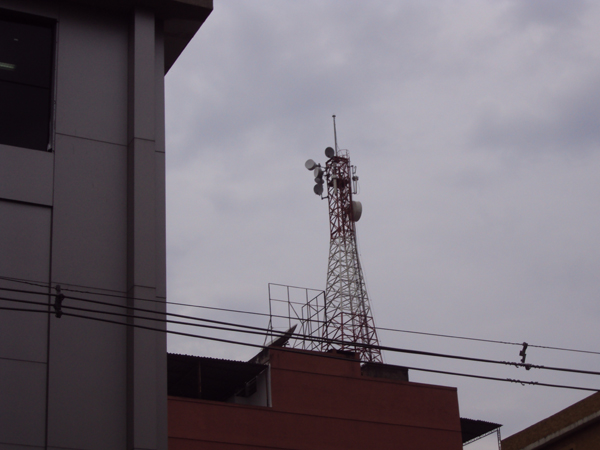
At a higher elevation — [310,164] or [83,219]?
[310,164]

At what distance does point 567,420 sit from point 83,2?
24.4 m

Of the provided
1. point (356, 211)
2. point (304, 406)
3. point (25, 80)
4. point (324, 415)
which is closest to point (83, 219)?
point (25, 80)

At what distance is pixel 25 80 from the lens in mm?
16578

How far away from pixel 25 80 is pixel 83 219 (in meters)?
3.06

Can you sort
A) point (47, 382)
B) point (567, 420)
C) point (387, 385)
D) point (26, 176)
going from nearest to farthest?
point (47, 382)
point (26, 176)
point (567, 420)
point (387, 385)

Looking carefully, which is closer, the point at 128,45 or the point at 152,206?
the point at 152,206

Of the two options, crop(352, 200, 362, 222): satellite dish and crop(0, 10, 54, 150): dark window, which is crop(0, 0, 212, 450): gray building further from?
crop(352, 200, 362, 222): satellite dish

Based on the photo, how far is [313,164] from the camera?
49312 millimetres

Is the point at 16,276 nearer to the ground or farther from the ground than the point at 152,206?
nearer to the ground

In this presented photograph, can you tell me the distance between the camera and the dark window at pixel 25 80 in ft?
53.0

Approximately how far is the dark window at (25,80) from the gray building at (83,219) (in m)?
0.03

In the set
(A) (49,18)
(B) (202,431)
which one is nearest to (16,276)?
(A) (49,18)

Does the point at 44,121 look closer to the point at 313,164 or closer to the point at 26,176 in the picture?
the point at 26,176

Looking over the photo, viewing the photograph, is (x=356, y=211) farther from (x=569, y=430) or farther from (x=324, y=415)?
(x=569, y=430)
